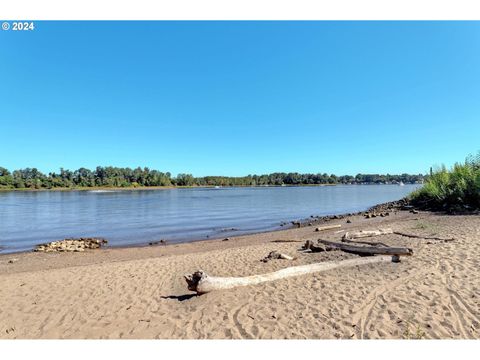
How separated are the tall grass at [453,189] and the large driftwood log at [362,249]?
16852mm

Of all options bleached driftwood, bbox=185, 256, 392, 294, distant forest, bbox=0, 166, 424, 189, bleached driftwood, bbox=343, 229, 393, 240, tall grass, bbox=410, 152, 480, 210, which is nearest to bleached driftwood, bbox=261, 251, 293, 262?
bleached driftwood, bbox=185, 256, 392, 294

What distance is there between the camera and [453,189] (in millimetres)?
25172

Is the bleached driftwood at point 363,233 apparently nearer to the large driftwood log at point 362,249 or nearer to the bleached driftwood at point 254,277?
the large driftwood log at point 362,249

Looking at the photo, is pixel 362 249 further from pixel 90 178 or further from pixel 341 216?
pixel 90 178

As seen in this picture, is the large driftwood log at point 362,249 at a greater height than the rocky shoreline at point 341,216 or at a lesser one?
greater

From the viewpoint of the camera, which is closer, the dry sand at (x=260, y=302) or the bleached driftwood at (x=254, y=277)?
the dry sand at (x=260, y=302)

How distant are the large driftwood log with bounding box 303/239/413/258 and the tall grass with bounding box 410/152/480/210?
1685 centimetres

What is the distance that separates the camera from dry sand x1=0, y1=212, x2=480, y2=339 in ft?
17.7

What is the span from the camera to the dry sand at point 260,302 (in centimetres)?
540

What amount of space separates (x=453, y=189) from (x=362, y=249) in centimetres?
2066

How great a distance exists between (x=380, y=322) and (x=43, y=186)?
18425 cm

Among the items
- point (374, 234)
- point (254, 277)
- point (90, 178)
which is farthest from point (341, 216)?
point (90, 178)

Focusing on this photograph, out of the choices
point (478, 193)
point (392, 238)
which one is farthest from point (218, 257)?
point (478, 193)

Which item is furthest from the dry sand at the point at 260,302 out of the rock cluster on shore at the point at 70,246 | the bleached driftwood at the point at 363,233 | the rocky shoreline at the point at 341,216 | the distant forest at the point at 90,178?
the distant forest at the point at 90,178
